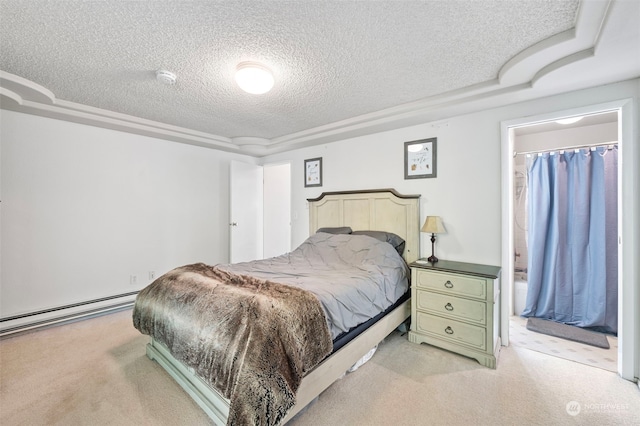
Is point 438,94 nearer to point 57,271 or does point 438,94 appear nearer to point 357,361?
point 357,361

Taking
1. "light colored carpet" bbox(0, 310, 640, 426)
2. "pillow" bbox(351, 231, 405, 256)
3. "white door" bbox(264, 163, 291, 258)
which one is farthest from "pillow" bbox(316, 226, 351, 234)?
"white door" bbox(264, 163, 291, 258)

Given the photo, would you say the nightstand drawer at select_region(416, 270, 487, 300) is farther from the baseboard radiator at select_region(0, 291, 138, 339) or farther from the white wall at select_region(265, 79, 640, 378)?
the baseboard radiator at select_region(0, 291, 138, 339)

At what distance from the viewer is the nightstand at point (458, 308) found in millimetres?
2189

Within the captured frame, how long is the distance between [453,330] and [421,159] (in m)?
1.86

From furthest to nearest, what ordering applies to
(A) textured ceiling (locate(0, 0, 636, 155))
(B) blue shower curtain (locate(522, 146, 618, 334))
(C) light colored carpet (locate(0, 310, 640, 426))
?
(B) blue shower curtain (locate(522, 146, 618, 334))
(C) light colored carpet (locate(0, 310, 640, 426))
(A) textured ceiling (locate(0, 0, 636, 155))

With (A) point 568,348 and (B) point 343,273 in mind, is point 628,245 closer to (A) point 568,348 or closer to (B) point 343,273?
(A) point 568,348

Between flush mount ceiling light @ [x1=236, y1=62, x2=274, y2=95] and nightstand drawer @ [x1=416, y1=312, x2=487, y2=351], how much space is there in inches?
100

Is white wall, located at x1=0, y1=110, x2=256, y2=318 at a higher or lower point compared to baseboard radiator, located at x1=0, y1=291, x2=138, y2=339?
higher

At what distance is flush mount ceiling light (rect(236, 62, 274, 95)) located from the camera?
1.99 metres

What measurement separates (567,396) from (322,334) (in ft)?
5.92

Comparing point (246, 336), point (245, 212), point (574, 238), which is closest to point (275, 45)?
point (246, 336)

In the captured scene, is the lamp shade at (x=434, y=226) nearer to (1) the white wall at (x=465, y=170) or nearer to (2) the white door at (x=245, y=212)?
(1) the white wall at (x=465, y=170)

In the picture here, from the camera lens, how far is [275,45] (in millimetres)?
1807

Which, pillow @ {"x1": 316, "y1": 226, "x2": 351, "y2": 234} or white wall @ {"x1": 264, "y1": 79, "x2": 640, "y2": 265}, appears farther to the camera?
pillow @ {"x1": 316, "y1": 226, "x2": 351, "y2": 234}
